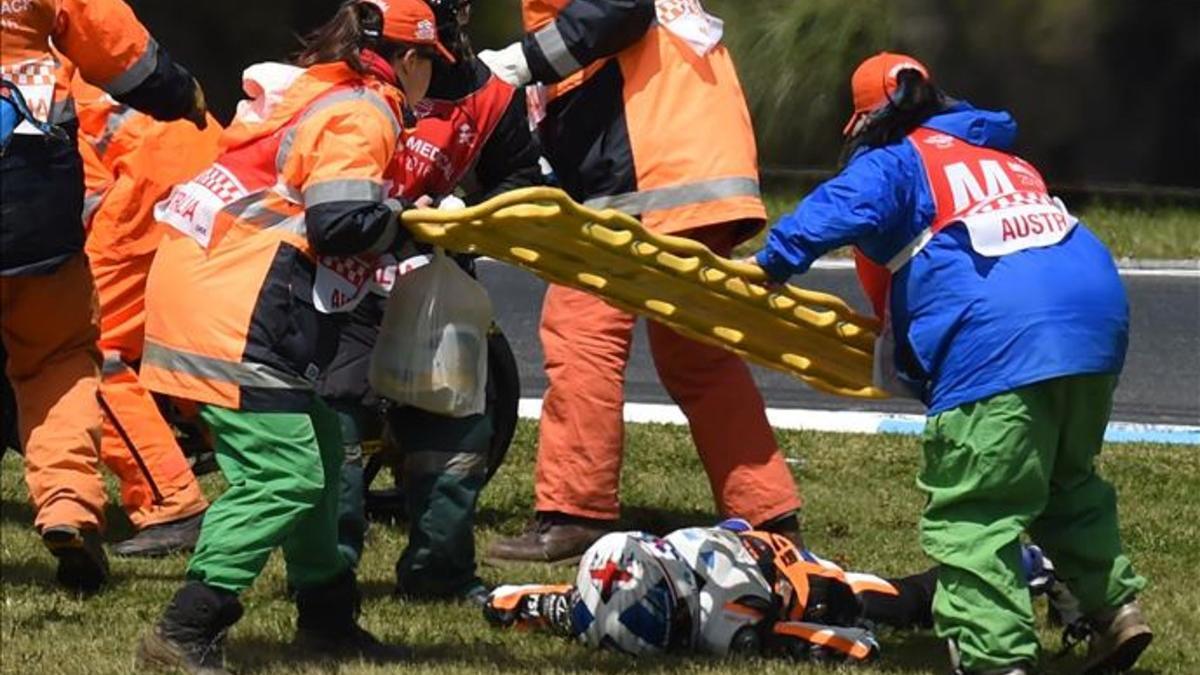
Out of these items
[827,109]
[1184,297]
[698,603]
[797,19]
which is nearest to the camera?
[698,603]

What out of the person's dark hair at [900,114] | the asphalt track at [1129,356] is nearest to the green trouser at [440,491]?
the person's dark hair at [900,114]

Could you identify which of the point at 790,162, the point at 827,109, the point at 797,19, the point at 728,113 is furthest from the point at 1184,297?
the point at 728,113

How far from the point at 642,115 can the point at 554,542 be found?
4.35ft

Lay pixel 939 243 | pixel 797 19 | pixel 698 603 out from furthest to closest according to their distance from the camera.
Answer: pixel 797 19 < pixel 698 603 < pixel 939 243

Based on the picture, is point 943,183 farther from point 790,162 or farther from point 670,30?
point 790,162

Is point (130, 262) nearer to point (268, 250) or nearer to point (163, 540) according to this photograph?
point (163, 540)

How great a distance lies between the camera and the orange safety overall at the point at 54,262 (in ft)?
23.5

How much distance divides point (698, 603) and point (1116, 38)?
1.98 metres

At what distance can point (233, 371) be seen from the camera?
609 centimetres

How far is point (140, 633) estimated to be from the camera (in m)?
6.76

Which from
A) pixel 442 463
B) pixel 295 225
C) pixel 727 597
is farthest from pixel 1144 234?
pixel 295 225

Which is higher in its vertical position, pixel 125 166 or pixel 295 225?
pixel 295 225

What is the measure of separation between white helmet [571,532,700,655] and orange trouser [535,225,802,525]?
1.23 meters

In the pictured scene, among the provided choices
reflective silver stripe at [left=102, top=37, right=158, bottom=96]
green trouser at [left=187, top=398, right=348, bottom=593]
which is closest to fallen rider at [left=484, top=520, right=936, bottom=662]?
green trouser at [left=187, top=398, right=348, bottom=593]
